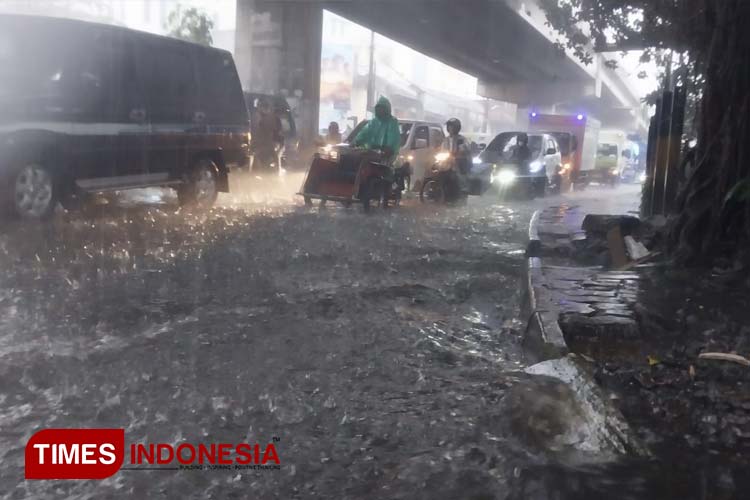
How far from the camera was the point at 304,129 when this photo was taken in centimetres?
2123

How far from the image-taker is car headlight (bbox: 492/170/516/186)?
18.2 m

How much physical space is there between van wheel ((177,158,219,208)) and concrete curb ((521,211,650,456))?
7044 mm

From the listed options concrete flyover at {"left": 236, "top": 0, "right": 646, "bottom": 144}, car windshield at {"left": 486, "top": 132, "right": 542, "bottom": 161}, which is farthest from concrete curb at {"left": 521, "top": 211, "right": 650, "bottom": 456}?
car windshield at {"left": 486, "top": 132, "right": 542, "bottom": 161}

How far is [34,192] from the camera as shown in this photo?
8234 millimetres

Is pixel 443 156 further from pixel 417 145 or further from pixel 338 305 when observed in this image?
pixel 338 305

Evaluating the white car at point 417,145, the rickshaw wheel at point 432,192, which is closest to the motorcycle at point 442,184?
the rickshaw wheel at point 432,192

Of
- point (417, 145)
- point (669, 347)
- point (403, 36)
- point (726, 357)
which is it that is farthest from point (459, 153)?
point (403, 36)

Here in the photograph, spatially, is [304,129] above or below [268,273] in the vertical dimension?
above

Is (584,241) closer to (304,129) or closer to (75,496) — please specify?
(75,496)

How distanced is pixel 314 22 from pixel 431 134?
712 cm

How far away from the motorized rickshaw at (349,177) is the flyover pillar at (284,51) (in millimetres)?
9415

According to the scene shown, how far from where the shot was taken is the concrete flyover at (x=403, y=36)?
2120 cm

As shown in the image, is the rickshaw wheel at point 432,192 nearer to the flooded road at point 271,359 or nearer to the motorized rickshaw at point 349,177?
the motorized rickshaw at point 349,177

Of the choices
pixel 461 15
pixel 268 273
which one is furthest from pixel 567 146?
pixel 268 273
